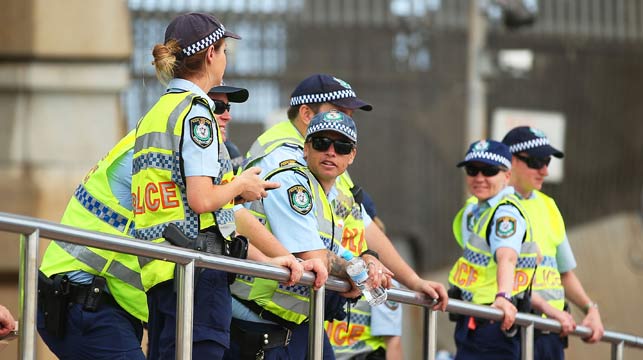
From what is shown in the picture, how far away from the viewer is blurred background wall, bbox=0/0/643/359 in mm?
16984

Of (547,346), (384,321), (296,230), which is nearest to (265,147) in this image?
(296,230)

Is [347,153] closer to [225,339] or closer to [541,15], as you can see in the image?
[225,339]

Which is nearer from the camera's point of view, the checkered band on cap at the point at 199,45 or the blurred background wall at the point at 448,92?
the checkered band on cap at the point at 199,45

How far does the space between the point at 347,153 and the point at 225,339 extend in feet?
3.55

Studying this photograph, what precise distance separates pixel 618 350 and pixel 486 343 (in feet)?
3.77

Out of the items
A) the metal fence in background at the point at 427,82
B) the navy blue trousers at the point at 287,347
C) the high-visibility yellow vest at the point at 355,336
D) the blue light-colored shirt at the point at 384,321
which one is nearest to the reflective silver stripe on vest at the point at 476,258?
the blue light-colored shirt at the point at 384,321

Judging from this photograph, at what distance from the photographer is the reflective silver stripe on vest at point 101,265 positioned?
5.41 m

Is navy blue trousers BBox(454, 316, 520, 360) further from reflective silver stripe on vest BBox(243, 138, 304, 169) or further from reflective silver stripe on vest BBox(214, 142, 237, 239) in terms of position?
reflective silver stripe on vest BBox(214, 142, 237, 239)

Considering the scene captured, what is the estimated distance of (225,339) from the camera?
5.28 m

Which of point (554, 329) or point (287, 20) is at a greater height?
point (287, 20)

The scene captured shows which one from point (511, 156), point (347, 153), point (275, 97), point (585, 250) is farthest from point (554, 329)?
point (585, 250)

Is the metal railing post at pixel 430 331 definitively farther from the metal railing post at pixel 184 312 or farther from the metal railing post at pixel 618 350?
the metal railing post at pixel 618 350

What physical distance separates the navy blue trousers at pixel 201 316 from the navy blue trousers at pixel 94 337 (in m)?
0.19

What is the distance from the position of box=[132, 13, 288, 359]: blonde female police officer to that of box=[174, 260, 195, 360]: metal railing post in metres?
0.11
